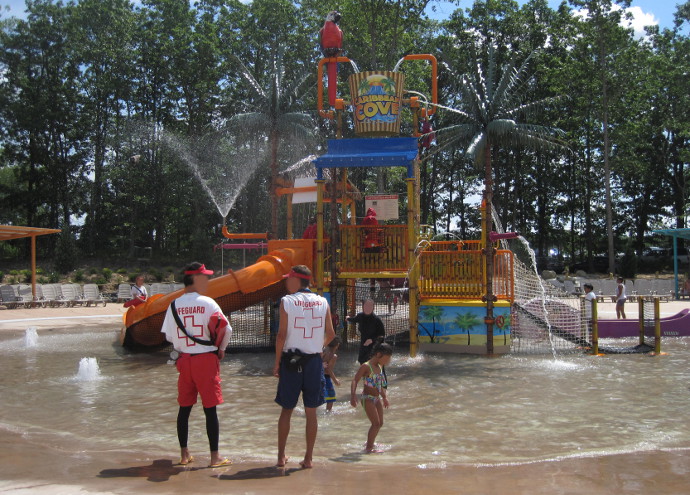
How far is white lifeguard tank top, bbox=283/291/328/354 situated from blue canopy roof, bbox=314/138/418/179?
718 centimetres

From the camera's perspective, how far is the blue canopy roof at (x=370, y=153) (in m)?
12.8

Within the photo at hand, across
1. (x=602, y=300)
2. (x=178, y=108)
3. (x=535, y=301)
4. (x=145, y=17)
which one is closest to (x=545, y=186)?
(x=602, y=300)

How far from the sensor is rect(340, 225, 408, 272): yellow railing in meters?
13.5

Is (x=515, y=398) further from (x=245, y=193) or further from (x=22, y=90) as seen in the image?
(x=22, y=90)

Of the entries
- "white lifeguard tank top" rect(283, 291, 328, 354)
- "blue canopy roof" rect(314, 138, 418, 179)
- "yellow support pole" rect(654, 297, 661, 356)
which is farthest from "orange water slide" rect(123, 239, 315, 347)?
"white lifeguard tank top" rect(283, 291, 328, 354)

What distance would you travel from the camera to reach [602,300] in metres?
28.7

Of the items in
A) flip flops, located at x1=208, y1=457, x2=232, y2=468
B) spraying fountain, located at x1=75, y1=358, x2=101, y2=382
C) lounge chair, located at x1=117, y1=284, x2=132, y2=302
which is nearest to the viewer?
flip flops, located at x1=208, y1=457, x2=232, y2=468

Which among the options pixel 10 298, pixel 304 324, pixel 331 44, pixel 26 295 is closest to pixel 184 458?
pixel 304 324

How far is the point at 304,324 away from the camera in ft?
19.2

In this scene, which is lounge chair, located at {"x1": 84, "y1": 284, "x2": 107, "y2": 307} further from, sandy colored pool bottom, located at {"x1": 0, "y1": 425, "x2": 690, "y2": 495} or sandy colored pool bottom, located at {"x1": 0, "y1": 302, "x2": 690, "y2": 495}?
sandy colored pool bottom, located at {"x1": 0, "y1": 425, "x2": 690, "y2": 495}

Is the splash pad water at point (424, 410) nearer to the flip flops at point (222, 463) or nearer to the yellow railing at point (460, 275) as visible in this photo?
the flip flops at point (222, 463)

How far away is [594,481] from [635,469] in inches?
24.8

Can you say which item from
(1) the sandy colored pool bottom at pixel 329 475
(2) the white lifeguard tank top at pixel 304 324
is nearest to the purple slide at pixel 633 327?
(1) the sandy colored pool bottom at pixel 329 475

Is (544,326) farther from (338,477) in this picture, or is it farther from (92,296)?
(92,296)
